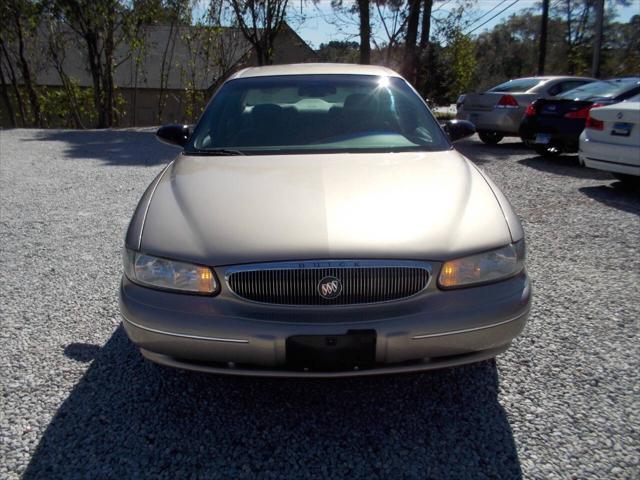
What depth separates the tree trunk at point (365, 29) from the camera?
15.8 metres

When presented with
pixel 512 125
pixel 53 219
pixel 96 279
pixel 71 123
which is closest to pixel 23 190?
pixel 53 219

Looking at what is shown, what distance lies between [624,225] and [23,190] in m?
7.29

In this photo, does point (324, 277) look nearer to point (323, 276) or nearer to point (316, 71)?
point (323, 276)

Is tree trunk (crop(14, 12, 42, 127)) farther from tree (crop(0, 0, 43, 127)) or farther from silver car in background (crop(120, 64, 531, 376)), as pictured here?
silver car in background (crop(120, 64, 531, 376))

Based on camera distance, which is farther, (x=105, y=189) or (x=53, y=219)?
(x=105, y=189)

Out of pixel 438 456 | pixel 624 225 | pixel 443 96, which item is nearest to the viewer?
pixel 438 456

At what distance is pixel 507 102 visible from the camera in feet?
36.2

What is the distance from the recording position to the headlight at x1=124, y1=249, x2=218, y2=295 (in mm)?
2242

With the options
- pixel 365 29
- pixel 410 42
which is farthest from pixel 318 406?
pixel 410 42

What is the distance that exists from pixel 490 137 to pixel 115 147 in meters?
8.10

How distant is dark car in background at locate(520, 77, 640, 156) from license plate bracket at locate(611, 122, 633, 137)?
6.59ft

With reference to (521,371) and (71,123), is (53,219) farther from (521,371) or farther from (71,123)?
(71,123)

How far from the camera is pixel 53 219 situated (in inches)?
233

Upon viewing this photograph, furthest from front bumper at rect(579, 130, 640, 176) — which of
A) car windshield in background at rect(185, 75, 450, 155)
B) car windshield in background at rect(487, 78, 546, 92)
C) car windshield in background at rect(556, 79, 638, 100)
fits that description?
car windshield in background at rect(487, 78, 546, 92)
